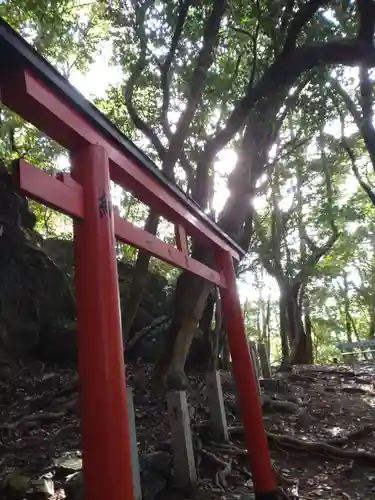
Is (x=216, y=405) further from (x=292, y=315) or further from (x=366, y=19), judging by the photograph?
(x=292, y=315)

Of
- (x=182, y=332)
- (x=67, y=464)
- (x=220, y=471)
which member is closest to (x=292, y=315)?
(x=182, y=332)

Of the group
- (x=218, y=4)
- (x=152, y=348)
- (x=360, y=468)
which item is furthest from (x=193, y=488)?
(x=218, y=4)

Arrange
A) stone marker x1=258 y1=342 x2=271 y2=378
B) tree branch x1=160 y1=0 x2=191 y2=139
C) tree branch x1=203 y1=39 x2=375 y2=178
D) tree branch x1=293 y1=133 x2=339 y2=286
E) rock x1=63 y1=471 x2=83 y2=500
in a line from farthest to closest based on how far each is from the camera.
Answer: tree branch x1=293 y1=133 x2=339 y2=286
stone marker x1=258 y1=342 x2=271 y2=378
tree branch x1=160 y1=0 x2=191 y2=139
tree branch x1=203 y1=39 x2=375 y2=178
rock x1=63 y1=471 x2=83 y2=500

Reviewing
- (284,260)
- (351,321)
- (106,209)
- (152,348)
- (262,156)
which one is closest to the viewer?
(106,209)

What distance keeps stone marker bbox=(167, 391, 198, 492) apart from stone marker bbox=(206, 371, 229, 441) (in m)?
1.29

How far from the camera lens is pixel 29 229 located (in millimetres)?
10391

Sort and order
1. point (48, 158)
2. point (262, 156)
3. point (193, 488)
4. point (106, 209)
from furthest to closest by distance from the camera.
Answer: point (48, 158), point (262, 156), point (193, 488), point (106, 209)

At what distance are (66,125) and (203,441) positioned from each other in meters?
4.40

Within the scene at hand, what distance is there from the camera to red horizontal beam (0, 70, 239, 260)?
2090mm

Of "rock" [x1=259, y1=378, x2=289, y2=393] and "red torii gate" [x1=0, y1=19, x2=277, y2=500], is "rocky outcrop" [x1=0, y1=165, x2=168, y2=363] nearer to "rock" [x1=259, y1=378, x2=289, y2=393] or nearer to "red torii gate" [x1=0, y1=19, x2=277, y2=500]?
"rock" [x1=259, y1=378, x2=289, y2=393]

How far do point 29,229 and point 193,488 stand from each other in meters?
8.09

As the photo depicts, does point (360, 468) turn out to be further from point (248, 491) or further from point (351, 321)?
point (351, 321)

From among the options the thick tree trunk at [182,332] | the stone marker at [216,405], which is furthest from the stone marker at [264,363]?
the stone marker at [216,405]

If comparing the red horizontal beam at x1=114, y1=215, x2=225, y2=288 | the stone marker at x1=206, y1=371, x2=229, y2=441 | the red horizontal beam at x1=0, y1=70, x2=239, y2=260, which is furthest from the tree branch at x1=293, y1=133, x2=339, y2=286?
the red horizontal beam at x1=0, y1=70, x2=239, y2=260
